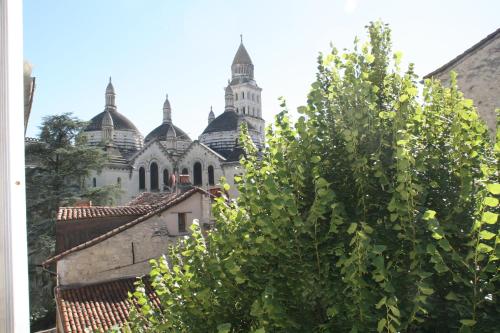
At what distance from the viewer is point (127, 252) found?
1145 cm

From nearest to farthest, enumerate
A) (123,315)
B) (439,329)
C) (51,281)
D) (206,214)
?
(439,329), (123,315), (206,214), (51,281)

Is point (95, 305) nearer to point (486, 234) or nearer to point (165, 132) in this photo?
point (486, 234)

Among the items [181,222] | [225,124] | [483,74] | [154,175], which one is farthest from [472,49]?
[225,124]

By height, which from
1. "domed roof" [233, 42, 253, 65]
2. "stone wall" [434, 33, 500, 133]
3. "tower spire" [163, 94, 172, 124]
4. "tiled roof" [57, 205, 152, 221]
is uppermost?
"domed roof" [233, 42, 253, 65]

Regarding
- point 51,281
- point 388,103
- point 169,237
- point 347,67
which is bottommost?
point 51,281

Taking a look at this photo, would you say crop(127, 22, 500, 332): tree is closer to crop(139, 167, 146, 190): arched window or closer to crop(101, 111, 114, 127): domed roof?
crop(139, 167, 146, 190): arched window

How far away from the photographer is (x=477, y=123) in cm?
274

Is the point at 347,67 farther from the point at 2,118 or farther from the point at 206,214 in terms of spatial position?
the point at 206,214

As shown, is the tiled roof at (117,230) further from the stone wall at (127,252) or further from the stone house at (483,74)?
the stone house at (483,74)

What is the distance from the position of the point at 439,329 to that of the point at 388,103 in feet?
4.93

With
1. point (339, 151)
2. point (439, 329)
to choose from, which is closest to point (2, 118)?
point (339, 151)

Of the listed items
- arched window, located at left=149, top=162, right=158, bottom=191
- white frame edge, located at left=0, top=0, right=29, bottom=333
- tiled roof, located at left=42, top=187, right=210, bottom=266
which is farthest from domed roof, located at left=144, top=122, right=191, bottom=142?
white frame edge, located at left=0, top=0, right=29, bottom=333

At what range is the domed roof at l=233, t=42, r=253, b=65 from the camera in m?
62.7

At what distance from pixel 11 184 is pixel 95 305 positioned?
30.8ft
